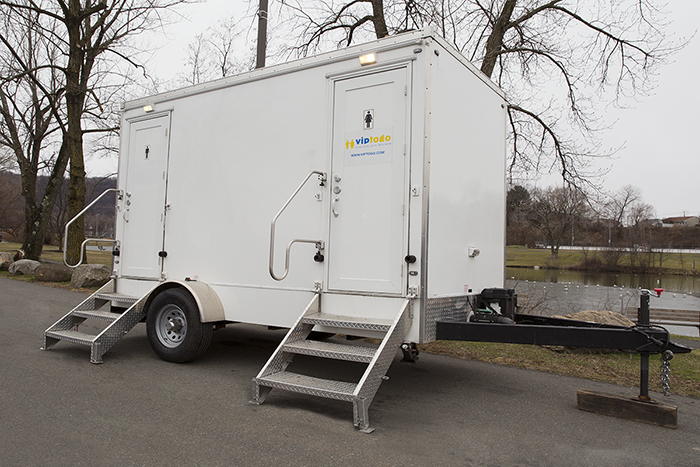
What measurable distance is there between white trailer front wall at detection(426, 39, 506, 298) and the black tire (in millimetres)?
2534

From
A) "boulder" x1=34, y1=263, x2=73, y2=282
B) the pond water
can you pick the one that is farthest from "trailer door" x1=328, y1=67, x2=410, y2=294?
the pond water

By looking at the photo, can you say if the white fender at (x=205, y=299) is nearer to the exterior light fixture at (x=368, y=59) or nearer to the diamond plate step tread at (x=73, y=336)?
the diamond plate step tread at (x=73, y=336)

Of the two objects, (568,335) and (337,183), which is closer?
(568,335)

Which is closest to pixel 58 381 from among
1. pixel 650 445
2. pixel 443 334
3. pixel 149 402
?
pixel 149 402

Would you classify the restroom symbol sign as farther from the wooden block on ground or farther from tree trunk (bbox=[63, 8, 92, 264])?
tree trunk (bbox=[63, 8, 92, 264])

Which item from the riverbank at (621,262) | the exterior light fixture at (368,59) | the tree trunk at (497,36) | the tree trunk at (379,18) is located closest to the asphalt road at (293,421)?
the exterior light fixture at (368,59)

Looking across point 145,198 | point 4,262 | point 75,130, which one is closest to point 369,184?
point 145,198

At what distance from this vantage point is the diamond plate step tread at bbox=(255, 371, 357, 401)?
12.3 ft

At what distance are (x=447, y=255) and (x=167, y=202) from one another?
355cm

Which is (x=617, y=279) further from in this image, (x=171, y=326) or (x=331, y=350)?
(x=331, y=350)

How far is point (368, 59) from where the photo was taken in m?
4.54

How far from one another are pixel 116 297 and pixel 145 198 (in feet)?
4.22

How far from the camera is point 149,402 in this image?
4.18m

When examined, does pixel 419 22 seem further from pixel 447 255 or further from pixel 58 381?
pixel 58 381
